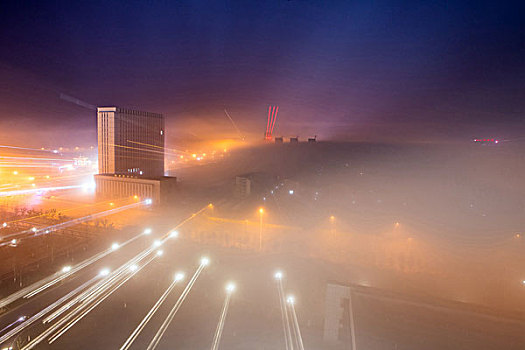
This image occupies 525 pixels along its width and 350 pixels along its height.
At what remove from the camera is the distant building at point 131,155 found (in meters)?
33.7

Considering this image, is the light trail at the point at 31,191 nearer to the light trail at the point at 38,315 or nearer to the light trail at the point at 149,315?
the light trail at the point at 38,315

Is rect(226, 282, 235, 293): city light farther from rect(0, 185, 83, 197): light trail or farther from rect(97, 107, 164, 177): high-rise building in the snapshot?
rect(0, 185, 83, 197): light trail

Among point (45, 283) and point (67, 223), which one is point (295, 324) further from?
point (67, 223)

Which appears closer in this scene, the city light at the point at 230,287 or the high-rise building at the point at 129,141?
the city light at the point at 230,287

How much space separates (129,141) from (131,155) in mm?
3349

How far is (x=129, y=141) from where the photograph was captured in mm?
43875

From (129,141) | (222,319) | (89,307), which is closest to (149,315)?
(89,307)

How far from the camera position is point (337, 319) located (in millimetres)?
10055

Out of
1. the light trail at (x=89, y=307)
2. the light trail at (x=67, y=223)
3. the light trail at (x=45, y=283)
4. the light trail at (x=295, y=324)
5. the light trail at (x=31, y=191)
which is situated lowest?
the light trail at (x=295, y=324)

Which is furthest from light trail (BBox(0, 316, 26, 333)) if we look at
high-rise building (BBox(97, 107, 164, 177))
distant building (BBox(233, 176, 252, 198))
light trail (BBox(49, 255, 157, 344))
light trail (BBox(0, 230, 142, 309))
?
high-rise building (BBox(97, 107, 164, 177))

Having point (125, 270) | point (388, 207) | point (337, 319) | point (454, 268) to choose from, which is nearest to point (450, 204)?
point (388, 207)

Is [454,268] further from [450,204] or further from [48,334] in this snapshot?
[48,334]

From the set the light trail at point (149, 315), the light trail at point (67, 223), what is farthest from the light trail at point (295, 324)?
the light trail at point (67, 223)

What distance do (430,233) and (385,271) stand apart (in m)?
16.3
